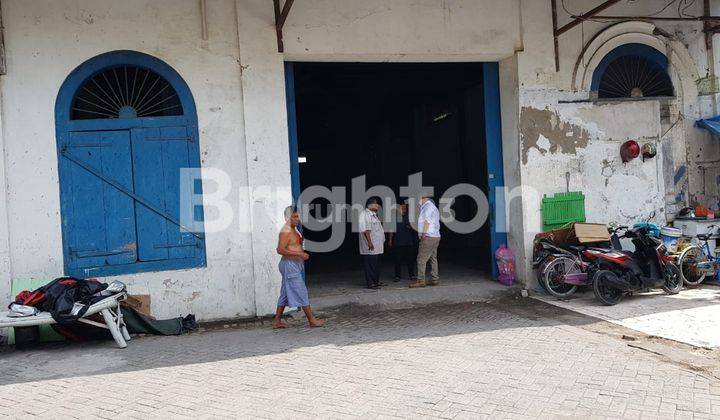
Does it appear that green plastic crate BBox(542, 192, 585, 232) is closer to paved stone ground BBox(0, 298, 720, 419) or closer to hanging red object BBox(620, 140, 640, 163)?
hanging red object BBox(620, 140, 640, 163)

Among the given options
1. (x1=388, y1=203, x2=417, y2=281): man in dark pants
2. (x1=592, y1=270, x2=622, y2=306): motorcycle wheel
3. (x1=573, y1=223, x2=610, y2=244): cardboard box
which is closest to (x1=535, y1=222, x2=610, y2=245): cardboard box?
(x1=573, y1=223, x2=610, y2=244): cardboard box

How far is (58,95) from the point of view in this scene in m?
7.79

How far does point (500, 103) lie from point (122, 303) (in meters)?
6.84

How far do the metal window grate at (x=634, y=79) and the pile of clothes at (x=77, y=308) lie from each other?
800cm

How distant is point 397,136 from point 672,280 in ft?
37.7

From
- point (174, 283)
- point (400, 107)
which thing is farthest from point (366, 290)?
point (400, 107)

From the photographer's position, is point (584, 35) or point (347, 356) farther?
point (584, 35)

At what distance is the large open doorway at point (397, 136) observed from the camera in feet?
37.8

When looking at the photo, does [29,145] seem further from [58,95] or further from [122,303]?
[122,303]

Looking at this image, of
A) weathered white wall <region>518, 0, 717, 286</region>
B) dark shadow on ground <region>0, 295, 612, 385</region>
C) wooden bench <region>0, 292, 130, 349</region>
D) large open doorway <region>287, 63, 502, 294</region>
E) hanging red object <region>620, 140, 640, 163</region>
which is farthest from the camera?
large open doorway <region>287, 63, 502, 294</region>

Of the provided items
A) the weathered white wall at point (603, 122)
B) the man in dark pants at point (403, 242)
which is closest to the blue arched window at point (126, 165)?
the man in dark pants at point (403, 242)

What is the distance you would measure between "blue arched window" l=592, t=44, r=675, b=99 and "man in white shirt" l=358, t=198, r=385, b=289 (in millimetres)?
4483

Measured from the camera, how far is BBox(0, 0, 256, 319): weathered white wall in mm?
7625

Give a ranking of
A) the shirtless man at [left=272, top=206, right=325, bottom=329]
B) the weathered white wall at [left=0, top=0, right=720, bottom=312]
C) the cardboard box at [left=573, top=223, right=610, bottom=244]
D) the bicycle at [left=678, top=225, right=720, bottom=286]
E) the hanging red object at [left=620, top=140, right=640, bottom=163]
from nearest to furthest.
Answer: the shirtless man at [left=272, top=206, right=325, bottom=329] → the weathered white wall at [left=0, top=0, right=720, bottom=312] → the cardboard box at [left=573, top=223, right=610, bottom=244] → the bicycle at [left=678, top=225, right=720, bottom=286] → the hanging red object at [left=620, top=140, right=640, bottom=163]
